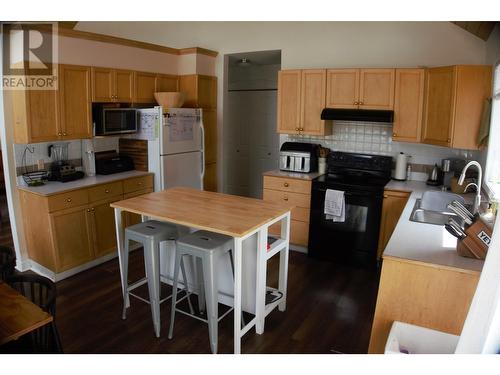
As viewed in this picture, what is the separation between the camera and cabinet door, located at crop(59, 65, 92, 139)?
3.64 metres

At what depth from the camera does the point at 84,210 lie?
3.63m

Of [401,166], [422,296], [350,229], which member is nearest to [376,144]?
[401,166]

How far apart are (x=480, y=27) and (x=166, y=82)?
343 cm

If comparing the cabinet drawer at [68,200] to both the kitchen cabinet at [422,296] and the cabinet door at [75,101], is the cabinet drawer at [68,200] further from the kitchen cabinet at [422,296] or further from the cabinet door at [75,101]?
the kitchen cabinet at [422,296]

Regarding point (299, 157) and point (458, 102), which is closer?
point (458, 102)

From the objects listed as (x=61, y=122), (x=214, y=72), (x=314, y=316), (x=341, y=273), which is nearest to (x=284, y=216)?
(x=314, y=316)

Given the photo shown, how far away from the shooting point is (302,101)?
4297 millimetres

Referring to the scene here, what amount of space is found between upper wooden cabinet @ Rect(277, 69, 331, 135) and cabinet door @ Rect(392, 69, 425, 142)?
2.50 feet

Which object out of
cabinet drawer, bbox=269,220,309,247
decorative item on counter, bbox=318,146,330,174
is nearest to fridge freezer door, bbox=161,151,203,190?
cabinet drawer, bbox=269,220,309,247

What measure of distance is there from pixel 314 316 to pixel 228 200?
1139 mm

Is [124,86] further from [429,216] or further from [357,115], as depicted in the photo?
[429,216]

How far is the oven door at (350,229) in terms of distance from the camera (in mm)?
3787

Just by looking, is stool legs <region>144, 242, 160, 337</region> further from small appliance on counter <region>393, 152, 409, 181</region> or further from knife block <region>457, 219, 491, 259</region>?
small appliance on counter <region>393, 152, 409, 181</region>

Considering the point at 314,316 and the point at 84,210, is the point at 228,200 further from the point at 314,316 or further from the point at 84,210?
the point at 84,210
